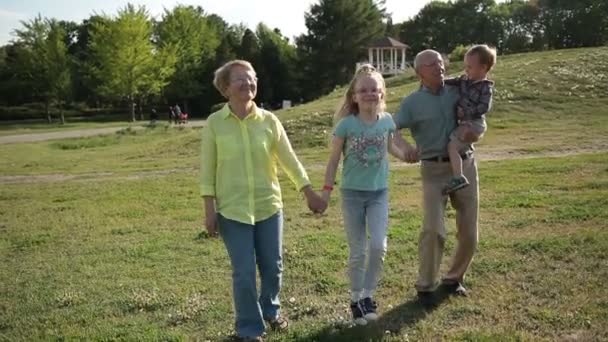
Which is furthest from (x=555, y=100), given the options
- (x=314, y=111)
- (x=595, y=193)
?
(x=595, y=193)

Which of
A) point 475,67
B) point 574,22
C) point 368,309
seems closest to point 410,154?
point 475,67

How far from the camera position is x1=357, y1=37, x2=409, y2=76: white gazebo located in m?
56.6

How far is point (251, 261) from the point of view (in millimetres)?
4531

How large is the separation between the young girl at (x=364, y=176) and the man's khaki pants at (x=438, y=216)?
0.47 meters

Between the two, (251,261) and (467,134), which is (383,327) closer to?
(251,261)

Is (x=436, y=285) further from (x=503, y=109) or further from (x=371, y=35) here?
(x=371, y=35)

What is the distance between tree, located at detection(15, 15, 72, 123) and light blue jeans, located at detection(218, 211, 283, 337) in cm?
5746

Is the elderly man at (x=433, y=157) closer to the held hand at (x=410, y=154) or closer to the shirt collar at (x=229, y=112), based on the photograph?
the held hand at (x=410, y=154)

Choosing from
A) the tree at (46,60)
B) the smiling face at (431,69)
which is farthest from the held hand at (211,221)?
the tree at (46,60)

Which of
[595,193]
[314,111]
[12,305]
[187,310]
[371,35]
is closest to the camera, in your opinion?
[187,310]

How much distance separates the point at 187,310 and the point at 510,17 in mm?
77392

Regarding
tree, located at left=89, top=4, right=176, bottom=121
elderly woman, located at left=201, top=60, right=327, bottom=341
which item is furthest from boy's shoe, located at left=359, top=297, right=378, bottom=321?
tree, located at left=89, top=4, right=176, bottom=121

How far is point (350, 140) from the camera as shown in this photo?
190 inches

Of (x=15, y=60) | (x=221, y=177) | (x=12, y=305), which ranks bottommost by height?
(x=12, y=305)
